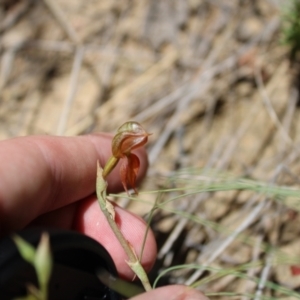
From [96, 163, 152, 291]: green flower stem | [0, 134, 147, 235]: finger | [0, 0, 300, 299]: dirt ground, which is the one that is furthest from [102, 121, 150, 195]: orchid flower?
[0, 0, 300, 299]: dirt ground

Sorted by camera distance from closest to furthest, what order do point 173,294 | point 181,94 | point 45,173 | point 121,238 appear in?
point 173,294, point 121,238, point 45,173, point 181,94

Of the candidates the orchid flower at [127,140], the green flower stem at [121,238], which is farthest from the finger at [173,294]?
the orchid flower at [127,140]

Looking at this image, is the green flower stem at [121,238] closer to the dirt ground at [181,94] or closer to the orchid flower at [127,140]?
the orchid flower at [127,140]

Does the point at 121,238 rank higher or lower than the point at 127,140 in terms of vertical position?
lower

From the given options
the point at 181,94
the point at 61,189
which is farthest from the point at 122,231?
the point at 181,94

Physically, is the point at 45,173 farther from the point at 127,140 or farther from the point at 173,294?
the point at 173,294

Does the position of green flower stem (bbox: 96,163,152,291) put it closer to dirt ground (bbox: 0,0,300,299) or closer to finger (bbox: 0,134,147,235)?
finger (bbox: 0,134,147,235)

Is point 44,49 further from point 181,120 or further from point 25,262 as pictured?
point 25,262
